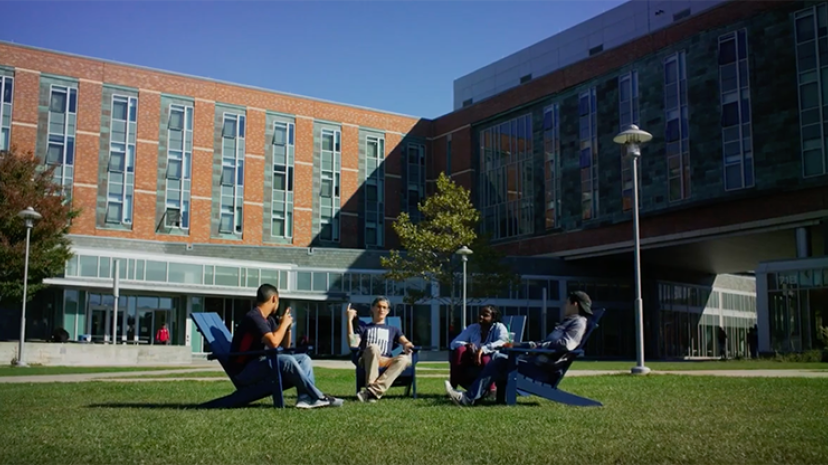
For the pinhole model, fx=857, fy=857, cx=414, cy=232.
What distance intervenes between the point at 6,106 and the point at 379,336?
42011mm

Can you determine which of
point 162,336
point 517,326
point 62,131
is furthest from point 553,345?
point 62,131

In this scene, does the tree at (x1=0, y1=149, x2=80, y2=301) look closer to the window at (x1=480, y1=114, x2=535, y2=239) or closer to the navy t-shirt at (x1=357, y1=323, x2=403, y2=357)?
the navy t-shirt at (x1=357, y1=323, x2=403, y2=357)

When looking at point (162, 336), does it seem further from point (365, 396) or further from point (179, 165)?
point (365, 396)

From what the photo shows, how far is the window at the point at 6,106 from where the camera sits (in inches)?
1785

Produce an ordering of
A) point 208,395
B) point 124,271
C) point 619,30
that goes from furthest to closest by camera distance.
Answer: point 619,30, point 124,271, point 208,395

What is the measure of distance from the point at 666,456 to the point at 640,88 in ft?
130

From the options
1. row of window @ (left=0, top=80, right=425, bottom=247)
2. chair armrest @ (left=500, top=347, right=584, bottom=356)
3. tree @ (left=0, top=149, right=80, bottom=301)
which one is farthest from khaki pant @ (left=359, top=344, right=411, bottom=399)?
row of window @ (left=0, top=80, right=425, bottom=247)

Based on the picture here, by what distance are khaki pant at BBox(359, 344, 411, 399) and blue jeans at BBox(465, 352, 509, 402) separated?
1316 mm

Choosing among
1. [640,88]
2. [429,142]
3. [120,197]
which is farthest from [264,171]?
[640,88]

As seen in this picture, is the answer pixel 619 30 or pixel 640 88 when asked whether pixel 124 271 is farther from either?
pixel 619 30

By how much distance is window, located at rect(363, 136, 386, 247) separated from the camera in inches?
2232

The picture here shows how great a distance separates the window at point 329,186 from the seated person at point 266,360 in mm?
46090

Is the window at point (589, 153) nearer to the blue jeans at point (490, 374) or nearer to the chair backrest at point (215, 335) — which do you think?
the blue jeans at point (490, 374)

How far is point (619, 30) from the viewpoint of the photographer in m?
57.3
